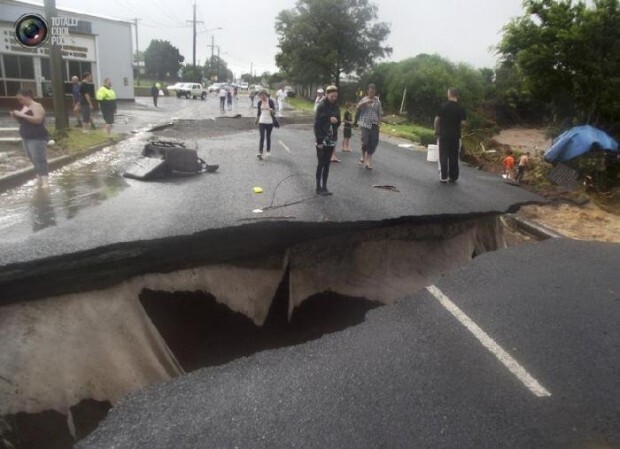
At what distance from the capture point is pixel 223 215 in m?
6.15

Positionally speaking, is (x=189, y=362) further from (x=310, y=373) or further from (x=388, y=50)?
(x=388, y=50)

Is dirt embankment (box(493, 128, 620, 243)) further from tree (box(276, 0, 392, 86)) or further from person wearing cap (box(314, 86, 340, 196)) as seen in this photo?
tree (box(276, 0, 392, 86))

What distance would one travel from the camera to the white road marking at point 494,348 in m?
3.25

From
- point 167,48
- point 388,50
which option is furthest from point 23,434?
point 167,48

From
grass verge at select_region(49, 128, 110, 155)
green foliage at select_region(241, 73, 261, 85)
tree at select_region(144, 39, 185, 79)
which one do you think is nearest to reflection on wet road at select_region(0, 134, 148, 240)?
grass verge at select_region(49, 128, 110, 155)

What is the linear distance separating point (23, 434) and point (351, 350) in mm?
2358

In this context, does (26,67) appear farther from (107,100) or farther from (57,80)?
(57,80)

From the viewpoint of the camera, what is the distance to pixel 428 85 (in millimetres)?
31703

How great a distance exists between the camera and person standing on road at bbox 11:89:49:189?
23.6ft

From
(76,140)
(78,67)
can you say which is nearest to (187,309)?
(76,140)

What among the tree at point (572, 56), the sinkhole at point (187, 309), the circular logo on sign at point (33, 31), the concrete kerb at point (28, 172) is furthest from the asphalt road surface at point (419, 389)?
the circular logo on sign at point (33, 31)

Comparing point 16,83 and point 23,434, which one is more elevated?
point 16,83

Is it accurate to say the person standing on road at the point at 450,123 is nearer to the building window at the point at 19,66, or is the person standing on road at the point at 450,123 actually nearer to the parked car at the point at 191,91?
the building window at the point at 19,66

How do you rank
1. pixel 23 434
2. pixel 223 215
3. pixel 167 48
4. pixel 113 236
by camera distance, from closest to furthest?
pixel 23 434, pixel 113 236, pixel 223 215, pixel 167 48
